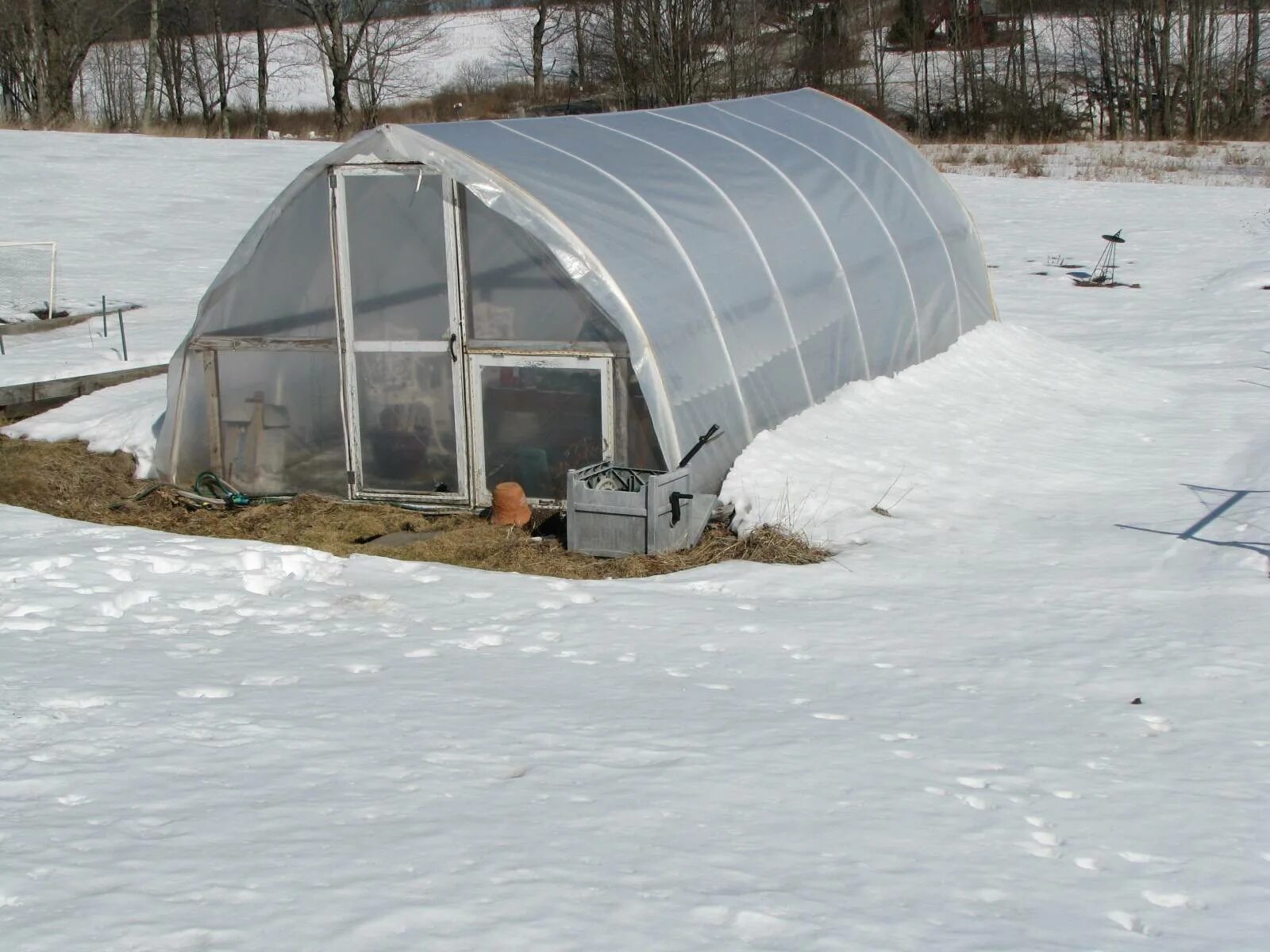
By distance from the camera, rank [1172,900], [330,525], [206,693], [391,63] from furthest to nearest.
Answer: [391,63] < [330,525] < [206,693] < [1172,900]

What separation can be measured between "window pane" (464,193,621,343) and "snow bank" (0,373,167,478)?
8.73 feet

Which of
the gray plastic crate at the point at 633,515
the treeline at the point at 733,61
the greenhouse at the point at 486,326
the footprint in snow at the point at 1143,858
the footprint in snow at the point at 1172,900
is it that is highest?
the treeline at the point at 733,61

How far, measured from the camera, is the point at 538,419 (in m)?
8.13

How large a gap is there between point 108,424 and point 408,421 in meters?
2.73

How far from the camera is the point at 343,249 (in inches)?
330

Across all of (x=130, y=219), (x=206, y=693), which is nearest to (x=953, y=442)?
(x=206, y=693)

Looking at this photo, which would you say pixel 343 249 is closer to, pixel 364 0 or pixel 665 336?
pixel 665 336

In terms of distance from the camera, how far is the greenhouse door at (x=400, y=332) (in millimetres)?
8188

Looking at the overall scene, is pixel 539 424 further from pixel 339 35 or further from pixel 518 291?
pixel 339 35

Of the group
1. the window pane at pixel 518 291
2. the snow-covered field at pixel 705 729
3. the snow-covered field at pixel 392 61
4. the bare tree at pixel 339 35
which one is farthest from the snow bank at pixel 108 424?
the snow-covered field at pixel 392 61

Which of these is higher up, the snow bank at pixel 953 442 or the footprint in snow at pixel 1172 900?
the snow bank at pixel 953 442

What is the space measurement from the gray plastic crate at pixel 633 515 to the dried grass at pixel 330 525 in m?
0.08

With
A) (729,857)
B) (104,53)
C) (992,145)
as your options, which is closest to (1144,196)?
(992,145)

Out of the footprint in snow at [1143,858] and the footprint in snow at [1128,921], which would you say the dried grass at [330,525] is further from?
the footprint in snow at [1128,921]
